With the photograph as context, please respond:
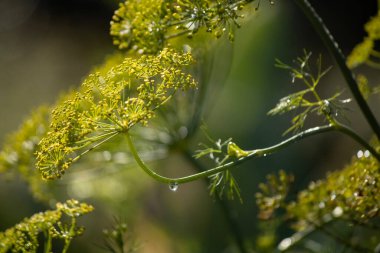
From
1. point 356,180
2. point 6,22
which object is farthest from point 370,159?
point 6,22

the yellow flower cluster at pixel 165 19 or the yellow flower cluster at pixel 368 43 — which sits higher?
the yellow flower cluster at pixel 165 19

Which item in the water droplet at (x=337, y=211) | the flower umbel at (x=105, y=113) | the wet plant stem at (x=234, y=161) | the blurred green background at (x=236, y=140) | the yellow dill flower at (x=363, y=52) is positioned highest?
the flower umbel at (x=105, y=113)

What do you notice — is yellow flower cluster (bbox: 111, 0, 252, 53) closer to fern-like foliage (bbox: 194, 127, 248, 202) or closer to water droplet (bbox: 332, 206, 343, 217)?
fern-like foliage (bbox: 194, 127, 248, 202)

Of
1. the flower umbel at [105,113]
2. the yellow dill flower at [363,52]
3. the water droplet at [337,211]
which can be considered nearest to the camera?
the flower umbel at [105,113]

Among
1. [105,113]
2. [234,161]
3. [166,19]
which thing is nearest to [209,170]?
[234,161]

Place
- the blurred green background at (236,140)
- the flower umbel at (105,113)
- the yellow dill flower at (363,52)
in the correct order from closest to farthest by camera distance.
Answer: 1. the flower umbel at (105,113)
2. the yellow dill flower at (363,52)
3. the blurred green background at (236,140)

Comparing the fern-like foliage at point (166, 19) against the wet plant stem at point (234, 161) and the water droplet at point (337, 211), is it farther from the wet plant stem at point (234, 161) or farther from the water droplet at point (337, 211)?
the water droplet at point (337, 211)

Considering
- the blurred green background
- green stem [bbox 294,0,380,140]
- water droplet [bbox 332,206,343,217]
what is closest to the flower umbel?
green stem [bbox 294,0,380,140]

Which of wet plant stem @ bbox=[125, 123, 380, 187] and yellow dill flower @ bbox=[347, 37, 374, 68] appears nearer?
wet plant stem @ bbox=[125, 123, 380, 187]

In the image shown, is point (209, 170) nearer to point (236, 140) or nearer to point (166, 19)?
point (166, 19)

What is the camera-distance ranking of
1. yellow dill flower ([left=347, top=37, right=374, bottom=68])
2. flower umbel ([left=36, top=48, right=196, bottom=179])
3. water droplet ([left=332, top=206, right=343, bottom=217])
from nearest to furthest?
flower umbel ([left=36, top=48, right=196, bottom=179]) → water droplet ([left=332, top=206, right=343, bottom=217]) → yellow dill flower ([left=347, top=37, right=374, bottom=68])

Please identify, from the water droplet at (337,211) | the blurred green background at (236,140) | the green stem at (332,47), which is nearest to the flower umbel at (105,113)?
the green stem at (332,47)
